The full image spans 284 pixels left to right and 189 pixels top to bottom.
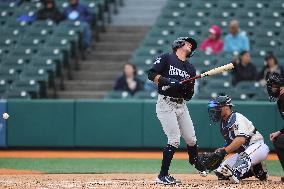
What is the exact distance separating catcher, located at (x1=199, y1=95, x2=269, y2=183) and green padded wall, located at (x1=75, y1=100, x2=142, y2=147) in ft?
17.8

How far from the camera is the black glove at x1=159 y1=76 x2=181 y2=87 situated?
10180mm

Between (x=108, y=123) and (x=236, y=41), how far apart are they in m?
3.39

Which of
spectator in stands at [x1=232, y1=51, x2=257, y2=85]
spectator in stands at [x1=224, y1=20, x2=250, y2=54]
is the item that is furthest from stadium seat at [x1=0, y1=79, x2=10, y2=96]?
spectator in stands at [x1=232, y1=51, x2=257, y2=85]

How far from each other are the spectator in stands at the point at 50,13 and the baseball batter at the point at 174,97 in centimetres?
915

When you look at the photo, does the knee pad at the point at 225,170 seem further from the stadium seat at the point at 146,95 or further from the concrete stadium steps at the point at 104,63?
the concrete stadium steps at the point at 104,63

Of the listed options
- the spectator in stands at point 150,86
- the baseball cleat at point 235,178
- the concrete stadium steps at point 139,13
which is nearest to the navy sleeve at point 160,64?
the baseball cleat at point 235,178

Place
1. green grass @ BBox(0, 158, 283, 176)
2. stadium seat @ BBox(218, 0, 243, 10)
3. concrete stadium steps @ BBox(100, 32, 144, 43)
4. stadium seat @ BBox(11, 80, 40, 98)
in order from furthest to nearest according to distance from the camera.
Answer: concrete stadium steps @ BBox(100, 32, 144, 43) → stadium seat @ BBox(218, 0, 243, 10) → stadium seat @ BBox(11, 80, 40, 98) → green grass @ BBox(0, 158, 283, 176)

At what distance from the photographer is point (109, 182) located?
1023 cm

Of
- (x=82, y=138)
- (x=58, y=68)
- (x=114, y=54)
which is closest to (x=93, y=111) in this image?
(x=82, y=138)

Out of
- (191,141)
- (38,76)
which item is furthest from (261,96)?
(191,141)

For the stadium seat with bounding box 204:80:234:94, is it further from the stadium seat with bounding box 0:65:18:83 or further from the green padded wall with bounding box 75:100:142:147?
the stadium seat with bounding box 0:65:18:83

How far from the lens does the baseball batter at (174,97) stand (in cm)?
1028

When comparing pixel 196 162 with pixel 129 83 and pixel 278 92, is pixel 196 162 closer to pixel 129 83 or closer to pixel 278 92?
pixel 278 92

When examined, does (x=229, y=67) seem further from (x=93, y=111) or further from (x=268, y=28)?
(x=268, y=28)
